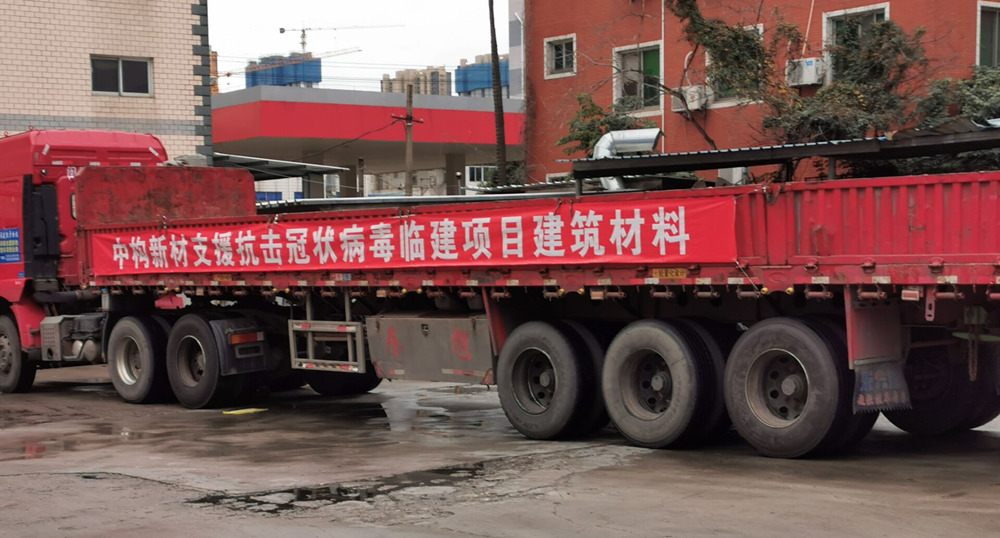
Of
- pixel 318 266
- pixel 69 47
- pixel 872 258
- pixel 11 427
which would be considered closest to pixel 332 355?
pixel 318 266

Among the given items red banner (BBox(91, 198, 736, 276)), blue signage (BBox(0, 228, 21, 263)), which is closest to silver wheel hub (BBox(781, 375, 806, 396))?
red banner (BBox(91, 198, 736, 276))

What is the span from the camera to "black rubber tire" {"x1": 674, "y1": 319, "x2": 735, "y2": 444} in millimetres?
10555

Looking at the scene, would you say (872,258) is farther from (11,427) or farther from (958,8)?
(958,8)

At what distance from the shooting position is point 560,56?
3388cm

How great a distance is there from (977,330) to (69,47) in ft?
75.9

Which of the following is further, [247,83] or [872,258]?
[247,83]

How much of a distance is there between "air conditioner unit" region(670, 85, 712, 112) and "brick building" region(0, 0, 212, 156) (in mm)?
11310

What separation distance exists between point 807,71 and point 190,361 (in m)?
16.3

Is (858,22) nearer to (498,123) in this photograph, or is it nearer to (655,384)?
(498,123)

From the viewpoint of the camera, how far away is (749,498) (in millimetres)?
8398

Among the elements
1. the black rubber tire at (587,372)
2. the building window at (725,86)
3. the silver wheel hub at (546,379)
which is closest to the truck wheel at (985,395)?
the black rubber tire at (587,372)

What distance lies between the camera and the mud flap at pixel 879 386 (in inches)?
376

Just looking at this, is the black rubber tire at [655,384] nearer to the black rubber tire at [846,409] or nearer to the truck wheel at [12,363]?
the black rubber tire at [846,409]

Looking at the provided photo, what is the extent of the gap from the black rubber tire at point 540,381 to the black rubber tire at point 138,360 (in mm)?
5781
